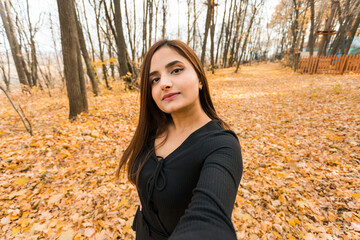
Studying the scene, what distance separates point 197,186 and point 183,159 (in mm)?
253

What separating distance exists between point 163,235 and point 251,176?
9.13 feet

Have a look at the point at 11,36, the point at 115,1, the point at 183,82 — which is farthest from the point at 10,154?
the point at 11,36

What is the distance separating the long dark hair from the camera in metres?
1.45

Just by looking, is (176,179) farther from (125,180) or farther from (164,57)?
(125,180)

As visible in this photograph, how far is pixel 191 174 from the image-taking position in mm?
1109

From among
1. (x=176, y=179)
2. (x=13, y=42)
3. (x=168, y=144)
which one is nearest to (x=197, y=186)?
(x=176, y=179)

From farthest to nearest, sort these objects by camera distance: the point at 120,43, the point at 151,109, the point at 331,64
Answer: the point at 331,64
the point at 120,43
the point at 151,109

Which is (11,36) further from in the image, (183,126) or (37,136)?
(183,126)

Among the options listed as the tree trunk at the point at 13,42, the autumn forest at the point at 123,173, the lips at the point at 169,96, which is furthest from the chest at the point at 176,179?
the tree trunk at the point at 13,42

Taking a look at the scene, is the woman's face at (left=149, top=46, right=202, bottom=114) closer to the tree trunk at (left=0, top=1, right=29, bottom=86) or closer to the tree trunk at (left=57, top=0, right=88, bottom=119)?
the tree trunk at (left=57, top=0, right=88, bottom=119)

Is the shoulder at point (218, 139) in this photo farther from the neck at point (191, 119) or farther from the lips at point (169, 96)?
the lips at point (169, 96)

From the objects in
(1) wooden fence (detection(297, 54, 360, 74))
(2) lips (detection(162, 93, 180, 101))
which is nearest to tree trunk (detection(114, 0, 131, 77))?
(2) lips (detection(162, 93, 180, 101))

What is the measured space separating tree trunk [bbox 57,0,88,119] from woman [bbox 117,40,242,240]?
511cm

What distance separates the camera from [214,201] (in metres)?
0.83
